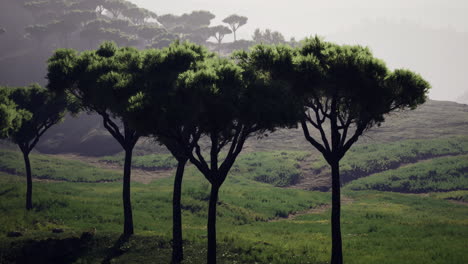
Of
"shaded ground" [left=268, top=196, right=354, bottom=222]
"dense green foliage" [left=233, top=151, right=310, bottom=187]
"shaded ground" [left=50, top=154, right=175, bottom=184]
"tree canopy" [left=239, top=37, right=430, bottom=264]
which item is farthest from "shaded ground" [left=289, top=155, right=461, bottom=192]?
"tree canopy" [left=239, top=37, right=430, bottom=264]

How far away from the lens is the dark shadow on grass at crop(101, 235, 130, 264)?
22.5m

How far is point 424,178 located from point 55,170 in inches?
2489

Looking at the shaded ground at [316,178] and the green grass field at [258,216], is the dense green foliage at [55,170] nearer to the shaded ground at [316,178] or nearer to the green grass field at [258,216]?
the green grass field at [258,216]

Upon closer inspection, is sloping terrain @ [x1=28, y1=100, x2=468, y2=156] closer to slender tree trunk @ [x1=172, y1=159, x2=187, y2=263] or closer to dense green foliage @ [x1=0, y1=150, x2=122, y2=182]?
dense green foliage @ [x1=0, y1=150, x2=122, y2=182]

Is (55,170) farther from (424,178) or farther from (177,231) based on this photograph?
(424,178)

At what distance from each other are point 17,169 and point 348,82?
2330 inches

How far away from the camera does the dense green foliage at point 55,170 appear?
59219 mm

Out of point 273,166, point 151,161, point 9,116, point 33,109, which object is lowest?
point 273,166

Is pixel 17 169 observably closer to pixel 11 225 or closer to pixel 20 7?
pixel 11 225

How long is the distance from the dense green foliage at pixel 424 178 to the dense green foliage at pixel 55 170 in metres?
43.4

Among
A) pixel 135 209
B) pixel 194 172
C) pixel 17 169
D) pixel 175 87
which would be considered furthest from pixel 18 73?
pixel 175 87

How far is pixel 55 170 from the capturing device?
62844 mm

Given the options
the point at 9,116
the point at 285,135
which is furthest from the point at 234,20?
the point at 9,116

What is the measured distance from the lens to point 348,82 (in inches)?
850
